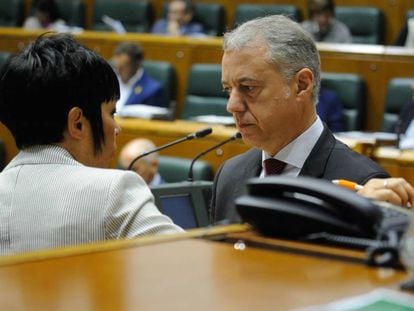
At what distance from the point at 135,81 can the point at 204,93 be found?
520 millimetres

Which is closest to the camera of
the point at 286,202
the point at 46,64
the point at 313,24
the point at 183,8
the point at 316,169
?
the point at 286,202

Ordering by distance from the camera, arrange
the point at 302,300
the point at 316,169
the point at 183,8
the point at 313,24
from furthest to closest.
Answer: the point at 183,8 → the point at 313,24 → the point at 316,169 → the point at 302,300

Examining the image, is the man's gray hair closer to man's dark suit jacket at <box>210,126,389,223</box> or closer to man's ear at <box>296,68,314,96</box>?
man's ear at <box>296,68,314,96</box>

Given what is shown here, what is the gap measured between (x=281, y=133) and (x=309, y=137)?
0.07 m

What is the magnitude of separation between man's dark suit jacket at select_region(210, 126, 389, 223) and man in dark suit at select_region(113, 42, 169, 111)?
4252 millimetres

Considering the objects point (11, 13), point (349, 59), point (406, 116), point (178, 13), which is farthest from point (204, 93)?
point (11, 13)

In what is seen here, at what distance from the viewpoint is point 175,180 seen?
4.57m

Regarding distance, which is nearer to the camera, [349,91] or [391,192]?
[391,192]

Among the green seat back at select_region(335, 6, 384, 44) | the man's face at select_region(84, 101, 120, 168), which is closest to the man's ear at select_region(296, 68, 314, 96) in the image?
the man's face at select_region(84, 101, 120, 168)

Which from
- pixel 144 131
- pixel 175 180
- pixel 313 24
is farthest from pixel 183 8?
pixel 175 180

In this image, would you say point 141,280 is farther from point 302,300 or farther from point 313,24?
point 313,24

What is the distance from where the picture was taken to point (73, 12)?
9.47m

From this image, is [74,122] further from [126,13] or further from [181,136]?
[126,13]

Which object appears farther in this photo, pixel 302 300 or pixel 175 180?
pixel 175 180
